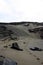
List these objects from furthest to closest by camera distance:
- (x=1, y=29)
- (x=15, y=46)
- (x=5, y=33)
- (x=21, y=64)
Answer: (x=1, y=29), (x=5, y=33), (x=15, y=46), (x=21, y=64)

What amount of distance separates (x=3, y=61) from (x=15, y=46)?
15.1 ft

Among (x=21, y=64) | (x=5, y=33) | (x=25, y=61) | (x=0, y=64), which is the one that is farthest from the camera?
(x=5, y=33)

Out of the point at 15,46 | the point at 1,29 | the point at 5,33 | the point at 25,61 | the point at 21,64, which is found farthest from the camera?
the point at 1,29

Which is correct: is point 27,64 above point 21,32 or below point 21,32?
above

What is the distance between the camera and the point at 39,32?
2052cm

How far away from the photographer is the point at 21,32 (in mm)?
20094

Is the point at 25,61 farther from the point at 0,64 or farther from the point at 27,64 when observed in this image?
the point at 0,64

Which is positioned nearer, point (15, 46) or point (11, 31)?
point (15, 46)

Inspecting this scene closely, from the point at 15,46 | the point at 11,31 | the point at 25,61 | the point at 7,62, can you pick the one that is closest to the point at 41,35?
the point at 11,31

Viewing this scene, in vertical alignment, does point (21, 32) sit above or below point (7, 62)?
below

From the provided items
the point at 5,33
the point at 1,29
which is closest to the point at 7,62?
the point at 5,33

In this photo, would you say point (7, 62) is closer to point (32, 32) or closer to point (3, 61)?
point (3, 61)

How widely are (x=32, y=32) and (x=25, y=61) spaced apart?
A: 13.0 metres

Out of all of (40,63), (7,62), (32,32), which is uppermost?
(7,62)
